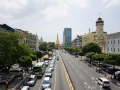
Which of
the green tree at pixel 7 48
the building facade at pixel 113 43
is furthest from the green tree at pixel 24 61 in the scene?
the building facade at pixel 113 43

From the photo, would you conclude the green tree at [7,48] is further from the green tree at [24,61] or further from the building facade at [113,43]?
the building facade at [113,43]

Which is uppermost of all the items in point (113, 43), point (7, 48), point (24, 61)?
point (113, 43)

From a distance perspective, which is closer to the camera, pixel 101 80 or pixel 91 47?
pixel 101 80

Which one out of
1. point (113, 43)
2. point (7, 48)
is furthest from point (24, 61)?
point (113, 43)

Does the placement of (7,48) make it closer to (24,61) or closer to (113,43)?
(24,61)

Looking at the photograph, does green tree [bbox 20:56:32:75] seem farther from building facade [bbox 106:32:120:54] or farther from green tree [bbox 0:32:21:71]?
building facade [bbox 106:32:120:54]

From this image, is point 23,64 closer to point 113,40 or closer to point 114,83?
point 114,83

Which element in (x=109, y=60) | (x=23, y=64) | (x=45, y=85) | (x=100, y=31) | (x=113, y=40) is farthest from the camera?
(x=100, y=31)

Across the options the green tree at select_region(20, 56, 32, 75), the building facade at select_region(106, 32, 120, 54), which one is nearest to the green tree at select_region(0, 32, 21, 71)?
the green tree at select_region(20, 56, 32, 75)

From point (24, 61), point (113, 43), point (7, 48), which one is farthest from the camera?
point (113, 43)

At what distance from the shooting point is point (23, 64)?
29.2 m

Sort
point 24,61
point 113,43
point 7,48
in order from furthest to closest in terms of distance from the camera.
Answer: point 113,43, point 24,61, point 7,48

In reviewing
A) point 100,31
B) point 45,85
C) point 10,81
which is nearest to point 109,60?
point 45,85

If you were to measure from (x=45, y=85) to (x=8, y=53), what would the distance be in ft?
35.0
